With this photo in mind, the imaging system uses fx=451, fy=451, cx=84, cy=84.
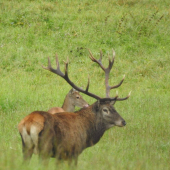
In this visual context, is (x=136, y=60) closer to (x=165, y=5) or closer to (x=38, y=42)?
(x=38, y=42)

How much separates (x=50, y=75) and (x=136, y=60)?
9.90 feet

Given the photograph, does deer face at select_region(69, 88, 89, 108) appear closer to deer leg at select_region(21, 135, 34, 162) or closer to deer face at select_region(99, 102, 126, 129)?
deer face at select_region(99, 102, 126, 129)

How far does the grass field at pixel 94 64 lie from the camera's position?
7082mm

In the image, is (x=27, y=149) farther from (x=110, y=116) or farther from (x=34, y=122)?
(x=110, y=116)

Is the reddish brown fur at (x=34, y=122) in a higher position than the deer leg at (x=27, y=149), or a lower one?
higher

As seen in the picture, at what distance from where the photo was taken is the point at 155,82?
12.0m

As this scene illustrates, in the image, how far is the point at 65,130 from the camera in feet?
17.6

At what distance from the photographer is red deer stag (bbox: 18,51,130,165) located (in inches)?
193

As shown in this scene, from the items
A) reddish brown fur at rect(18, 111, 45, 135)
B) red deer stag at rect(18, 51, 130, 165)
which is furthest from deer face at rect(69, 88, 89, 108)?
reddish brown fur at rect(18, 111, 45, 135)

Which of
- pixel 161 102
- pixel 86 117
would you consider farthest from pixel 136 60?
pixel 86 117

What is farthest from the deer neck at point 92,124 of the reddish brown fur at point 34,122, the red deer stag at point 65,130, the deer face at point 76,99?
the deer face at point 76,99

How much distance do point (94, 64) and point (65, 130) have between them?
8348 mm

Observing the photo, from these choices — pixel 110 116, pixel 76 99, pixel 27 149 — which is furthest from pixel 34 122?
pixel 76 99

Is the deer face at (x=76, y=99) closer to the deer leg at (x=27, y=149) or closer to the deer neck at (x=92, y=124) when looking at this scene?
the deer neck at (x=92, y=124)
